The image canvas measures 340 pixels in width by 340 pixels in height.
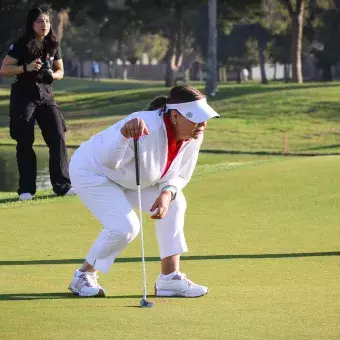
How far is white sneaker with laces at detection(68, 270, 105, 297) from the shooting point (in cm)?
718

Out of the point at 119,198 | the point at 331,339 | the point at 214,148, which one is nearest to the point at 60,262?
the point at 119,198

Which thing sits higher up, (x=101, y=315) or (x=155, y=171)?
(x=155, y=171)

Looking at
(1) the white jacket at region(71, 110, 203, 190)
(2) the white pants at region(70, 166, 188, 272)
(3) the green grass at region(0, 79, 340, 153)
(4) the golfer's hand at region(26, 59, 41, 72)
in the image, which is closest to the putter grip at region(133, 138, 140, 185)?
(1) the white jacket at region(71, 110, 203, 190)

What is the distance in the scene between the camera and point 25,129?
41.7ft

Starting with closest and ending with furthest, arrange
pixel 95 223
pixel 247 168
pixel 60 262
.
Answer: pixel 60 262, pixel 95 223, pixel 247 168

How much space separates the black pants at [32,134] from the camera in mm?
12578

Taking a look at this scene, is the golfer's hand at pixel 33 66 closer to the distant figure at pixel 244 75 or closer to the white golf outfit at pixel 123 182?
the white golf outfit at pixel 123 182

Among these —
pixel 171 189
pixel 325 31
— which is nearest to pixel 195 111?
pixel 171 189

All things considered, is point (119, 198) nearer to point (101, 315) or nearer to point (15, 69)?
point (101, 315)

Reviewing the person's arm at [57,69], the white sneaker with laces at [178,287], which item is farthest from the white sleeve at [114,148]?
the person's arm at [57,69]

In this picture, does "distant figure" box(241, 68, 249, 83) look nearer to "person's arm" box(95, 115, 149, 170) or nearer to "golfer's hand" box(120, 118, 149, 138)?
"person's arm" box(95, 115, 149, 170)

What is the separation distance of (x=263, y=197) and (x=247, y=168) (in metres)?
2.75

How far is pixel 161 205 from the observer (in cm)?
701

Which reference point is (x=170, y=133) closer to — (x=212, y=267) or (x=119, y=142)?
(x=119, y=142)
